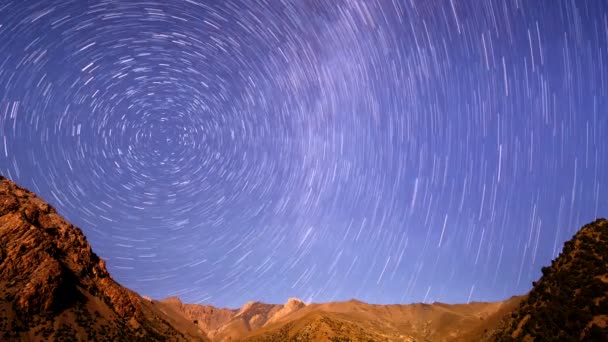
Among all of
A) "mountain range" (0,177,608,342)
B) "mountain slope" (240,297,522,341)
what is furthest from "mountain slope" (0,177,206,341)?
"mountain slope" (240,297,522,341)

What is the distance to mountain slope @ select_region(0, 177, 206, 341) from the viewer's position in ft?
218

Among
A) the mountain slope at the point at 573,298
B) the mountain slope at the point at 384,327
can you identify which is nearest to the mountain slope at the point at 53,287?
the mountain slope at the point at 384,327

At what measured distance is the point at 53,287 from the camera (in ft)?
243

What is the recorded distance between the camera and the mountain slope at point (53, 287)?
66.6 meters

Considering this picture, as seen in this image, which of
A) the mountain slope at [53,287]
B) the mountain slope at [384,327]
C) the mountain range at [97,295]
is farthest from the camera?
the mountain slope at [384,327]

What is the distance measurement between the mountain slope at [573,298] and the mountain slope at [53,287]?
75.8m

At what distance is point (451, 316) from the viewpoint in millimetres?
181500

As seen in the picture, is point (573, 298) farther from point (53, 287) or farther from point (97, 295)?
point (97, 295)

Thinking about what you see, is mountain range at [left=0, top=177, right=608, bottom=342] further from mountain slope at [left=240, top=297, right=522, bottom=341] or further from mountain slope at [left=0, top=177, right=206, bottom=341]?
mountain slope at [left=240, top=297, right=522, bottom=341]

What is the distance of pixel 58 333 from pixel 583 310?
275ft

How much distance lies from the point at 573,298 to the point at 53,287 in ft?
302

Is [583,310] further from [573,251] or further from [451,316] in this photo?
[451,316]

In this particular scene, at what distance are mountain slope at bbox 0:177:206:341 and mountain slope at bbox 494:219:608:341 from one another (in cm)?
7584

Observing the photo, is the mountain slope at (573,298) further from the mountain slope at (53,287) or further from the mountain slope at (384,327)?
the mountain slope at (53,287)
